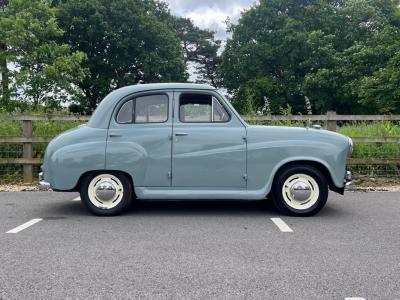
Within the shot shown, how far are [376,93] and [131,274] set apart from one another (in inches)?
888

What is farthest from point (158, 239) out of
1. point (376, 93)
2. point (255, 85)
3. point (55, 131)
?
point (255, 85)

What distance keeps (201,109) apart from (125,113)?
1.04 meters

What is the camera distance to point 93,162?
6.24m

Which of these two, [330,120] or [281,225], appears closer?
[281,225]

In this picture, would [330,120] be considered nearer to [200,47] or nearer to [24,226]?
[24,226]

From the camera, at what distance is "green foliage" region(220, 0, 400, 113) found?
3003 centimetres

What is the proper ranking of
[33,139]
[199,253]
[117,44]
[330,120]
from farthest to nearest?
1. [117,44]
2. [330,120]
3. [33,139]
4. [199,253]

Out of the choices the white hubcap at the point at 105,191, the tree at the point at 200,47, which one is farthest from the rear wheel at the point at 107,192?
the tree at the point at 200,47

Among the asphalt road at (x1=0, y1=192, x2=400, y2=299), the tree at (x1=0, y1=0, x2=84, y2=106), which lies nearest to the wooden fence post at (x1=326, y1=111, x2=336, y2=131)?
the asphalt road at (x1=0, y1=192, x2=400, y2=299)

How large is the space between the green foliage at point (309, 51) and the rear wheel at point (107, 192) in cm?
2380

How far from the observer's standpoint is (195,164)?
20.7ft

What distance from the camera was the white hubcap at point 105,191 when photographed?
20.8 feet

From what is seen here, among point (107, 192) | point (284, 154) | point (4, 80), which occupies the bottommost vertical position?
point (107, 192)

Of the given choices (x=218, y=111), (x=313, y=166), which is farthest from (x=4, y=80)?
(x=313, y=166)
